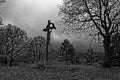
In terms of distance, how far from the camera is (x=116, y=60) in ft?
111

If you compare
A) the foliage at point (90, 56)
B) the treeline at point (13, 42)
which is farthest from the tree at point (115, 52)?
the foliage at point (90, 56)

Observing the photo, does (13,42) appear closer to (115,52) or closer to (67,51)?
(67,51)

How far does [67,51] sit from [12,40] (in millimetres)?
21502

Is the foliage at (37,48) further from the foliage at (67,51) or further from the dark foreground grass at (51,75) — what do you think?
the dark foreground grass at (51,75)

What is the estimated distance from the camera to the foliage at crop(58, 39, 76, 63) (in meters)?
55.2

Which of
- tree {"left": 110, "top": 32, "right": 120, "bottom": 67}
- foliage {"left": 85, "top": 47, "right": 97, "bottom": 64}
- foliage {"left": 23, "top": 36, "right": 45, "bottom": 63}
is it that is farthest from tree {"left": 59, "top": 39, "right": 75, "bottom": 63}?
tree {"left": 110, "top": 32, "right": 120, "bottom": 67}

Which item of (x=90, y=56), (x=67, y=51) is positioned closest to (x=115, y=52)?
(x=67, y=51)

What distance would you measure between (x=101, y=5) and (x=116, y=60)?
62.2 ft

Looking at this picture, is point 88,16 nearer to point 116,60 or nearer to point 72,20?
point 72,20

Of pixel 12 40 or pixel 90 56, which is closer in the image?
pixel 12 40

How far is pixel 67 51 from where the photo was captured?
56.4 metres

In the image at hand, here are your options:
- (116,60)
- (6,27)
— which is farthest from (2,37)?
(116,60)

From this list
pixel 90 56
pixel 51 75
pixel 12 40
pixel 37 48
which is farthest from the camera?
pixel 90 56

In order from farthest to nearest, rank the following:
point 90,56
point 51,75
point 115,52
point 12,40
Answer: point 90,56 < point 12,40 < point 115,52 < point 51,75
